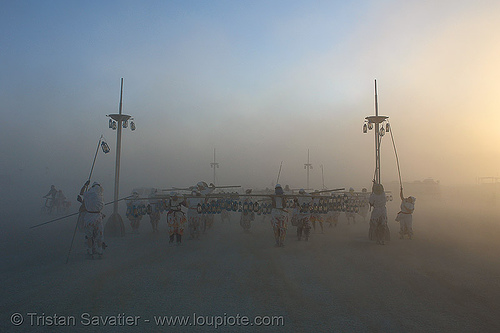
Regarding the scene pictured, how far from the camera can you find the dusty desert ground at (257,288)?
559cm

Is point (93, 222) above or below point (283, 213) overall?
below

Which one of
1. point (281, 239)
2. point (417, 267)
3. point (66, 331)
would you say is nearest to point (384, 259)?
point (417, 267)

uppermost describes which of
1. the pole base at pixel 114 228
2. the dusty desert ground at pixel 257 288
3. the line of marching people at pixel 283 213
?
the line of marching people at pixel 283 213

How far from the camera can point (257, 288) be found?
7344 millimetres

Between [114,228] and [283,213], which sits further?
[114,228]

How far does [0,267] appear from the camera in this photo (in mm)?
9117

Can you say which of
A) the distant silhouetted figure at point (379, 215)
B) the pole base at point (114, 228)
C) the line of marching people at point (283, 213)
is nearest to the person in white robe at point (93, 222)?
the line of marching people at point (283, 213)

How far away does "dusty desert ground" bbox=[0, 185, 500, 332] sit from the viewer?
5590mm

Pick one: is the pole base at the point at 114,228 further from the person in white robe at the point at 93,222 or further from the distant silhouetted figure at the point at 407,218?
the distant silhouetted figure at the point at 407,218

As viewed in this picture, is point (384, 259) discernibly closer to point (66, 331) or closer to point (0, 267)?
point (66, 331)

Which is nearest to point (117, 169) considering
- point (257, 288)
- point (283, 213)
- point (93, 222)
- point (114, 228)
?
point (114, 228)

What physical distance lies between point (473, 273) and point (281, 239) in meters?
6.00

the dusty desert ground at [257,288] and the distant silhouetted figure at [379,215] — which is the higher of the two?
the distant silhouetted figure at [379,215]

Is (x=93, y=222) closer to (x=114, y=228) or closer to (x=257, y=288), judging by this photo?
(x=114, y=228)
